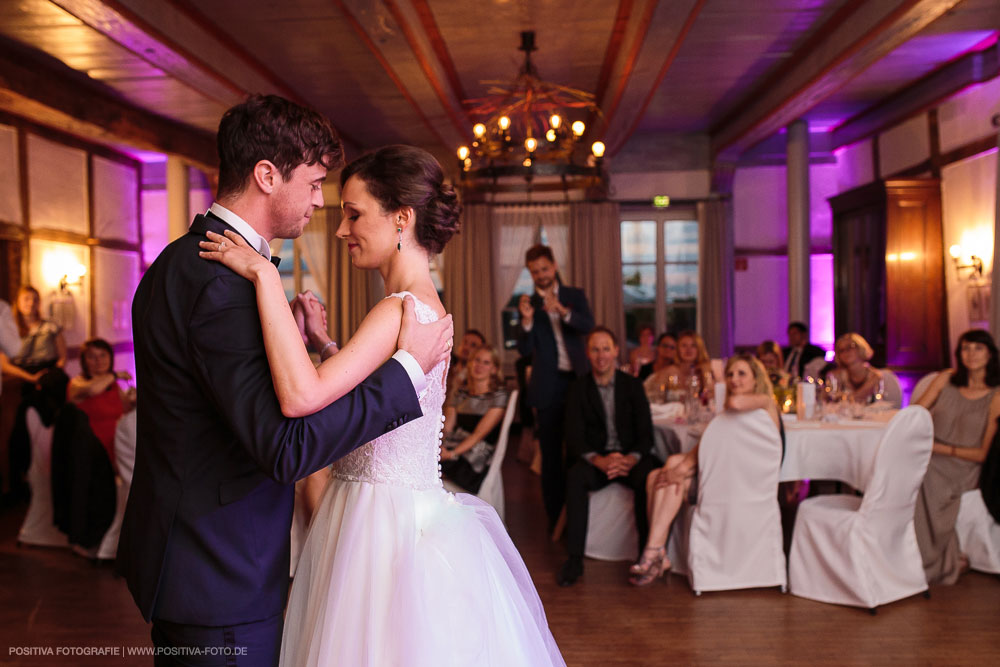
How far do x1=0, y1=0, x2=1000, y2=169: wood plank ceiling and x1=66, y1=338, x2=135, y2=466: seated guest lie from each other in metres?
2.04

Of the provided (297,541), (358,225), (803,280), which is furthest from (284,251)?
(358,225)

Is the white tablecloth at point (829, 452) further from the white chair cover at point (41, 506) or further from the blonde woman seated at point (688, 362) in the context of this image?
the white chair cover at point (41, 506)

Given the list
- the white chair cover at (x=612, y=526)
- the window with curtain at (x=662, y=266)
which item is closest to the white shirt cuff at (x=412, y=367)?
the white chair cover at (x=612, y=526)

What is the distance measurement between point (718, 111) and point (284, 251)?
6.30 meters

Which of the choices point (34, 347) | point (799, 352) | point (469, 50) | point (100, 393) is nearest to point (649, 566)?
point (100, 393)

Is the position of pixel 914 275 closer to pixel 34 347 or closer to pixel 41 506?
pixel 41 506

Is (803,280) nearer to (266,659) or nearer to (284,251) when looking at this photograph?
(284,251)

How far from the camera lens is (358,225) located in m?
1.74

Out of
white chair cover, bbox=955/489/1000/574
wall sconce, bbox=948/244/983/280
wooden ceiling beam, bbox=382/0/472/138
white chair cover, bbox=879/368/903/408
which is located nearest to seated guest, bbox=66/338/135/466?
wooden ceiling beam, bbox=382/0/472/138

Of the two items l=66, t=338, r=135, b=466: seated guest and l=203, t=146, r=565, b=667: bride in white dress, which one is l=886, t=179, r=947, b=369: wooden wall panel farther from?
l=203, t=146, r=565, b=667: bride in white dress

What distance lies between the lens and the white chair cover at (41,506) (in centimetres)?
509

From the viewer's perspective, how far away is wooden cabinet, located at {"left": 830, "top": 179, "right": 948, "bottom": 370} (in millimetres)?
7730

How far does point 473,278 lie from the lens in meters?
11.0

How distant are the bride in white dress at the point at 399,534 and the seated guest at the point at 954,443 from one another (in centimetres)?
323
